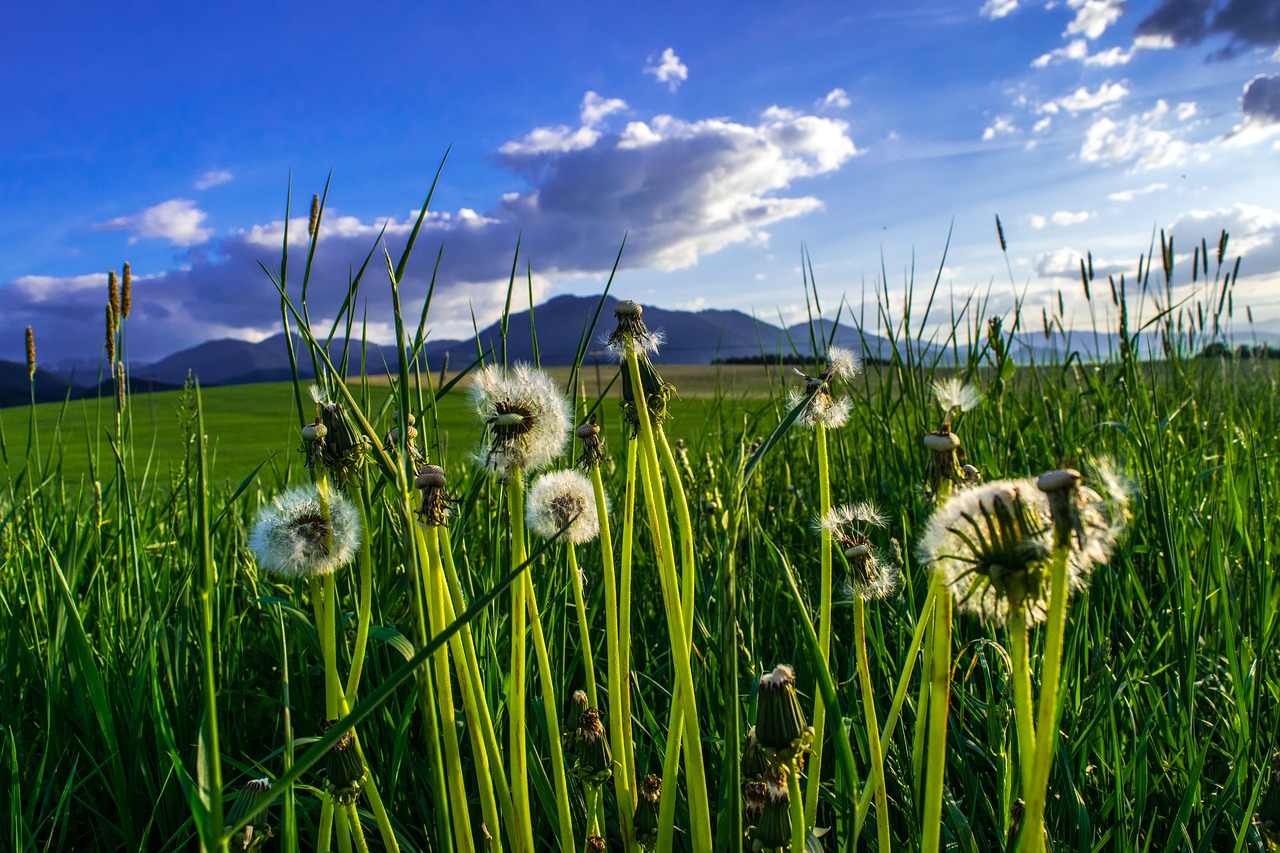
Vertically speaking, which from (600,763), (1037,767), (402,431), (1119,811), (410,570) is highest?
(402,431)

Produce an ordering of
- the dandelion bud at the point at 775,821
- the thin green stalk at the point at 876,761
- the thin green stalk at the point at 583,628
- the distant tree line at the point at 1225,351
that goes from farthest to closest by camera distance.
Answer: the distant tree line at the point at 1225,351 → the thin green stalk at the point at 583,628 → the thin green stalk at the point at 876,761 → the dandelion bud at the point at 775,821

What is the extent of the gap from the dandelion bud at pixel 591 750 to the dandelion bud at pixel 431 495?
419 millimetres

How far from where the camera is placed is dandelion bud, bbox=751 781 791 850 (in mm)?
1051

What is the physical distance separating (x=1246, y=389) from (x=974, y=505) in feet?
28.9

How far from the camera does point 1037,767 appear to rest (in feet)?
2.65

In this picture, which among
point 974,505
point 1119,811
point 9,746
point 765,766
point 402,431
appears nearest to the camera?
point 974,505

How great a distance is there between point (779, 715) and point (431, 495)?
511 millimetres

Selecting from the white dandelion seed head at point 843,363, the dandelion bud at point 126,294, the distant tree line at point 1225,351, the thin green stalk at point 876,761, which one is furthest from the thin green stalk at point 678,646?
the distant tree line at point 1225,351

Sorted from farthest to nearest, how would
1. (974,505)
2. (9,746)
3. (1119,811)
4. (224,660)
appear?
(224,660), (9,746), (1119,811), (974,505)

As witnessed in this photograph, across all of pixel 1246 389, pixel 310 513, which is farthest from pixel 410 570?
pixel 1246 389

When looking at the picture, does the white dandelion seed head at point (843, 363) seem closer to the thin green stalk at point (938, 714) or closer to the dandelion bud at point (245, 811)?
the thin green stalk at point (938, 714)

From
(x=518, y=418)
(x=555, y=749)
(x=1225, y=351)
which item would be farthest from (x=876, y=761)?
(x=1225, y=351)

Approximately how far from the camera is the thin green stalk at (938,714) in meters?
0.95

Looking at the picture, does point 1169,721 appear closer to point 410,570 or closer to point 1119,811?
point 1119,811
